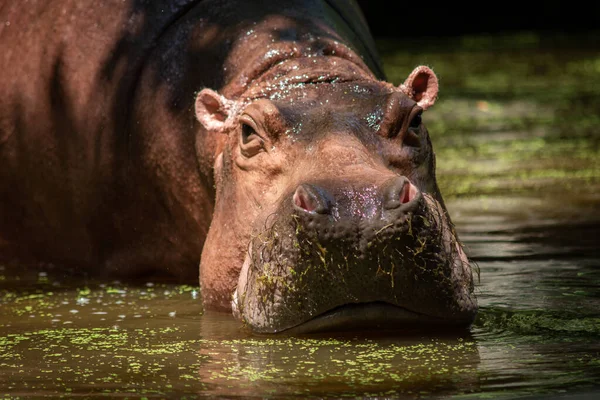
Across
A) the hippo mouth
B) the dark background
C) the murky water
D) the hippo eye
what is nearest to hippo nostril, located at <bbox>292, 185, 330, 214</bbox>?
the hippo mouth

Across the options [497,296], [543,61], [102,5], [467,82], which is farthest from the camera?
[543,61]

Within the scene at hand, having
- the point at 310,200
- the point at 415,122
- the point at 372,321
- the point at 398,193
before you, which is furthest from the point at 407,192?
the point at 415,122

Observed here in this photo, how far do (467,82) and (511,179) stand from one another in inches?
302

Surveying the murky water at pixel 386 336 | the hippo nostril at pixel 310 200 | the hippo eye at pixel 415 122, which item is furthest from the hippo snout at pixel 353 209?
the hippo eye at pixel 415 122

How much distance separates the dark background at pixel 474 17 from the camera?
92.5 feet

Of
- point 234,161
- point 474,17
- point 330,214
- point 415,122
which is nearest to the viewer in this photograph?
point 330,214

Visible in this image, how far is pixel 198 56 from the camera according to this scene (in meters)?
6.55

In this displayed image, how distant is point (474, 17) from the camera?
95.7 feet

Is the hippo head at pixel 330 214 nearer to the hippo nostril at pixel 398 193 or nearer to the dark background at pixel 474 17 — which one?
the hippo nostril at pixel 398 193

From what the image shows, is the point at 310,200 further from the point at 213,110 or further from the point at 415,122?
the point at 213,110

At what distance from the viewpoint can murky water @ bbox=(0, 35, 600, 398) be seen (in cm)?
414

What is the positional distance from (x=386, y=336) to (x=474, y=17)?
25020mm

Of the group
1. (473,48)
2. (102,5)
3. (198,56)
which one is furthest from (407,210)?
(473,48)

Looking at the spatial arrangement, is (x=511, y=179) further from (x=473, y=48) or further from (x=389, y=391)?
(x=473, y=48)
